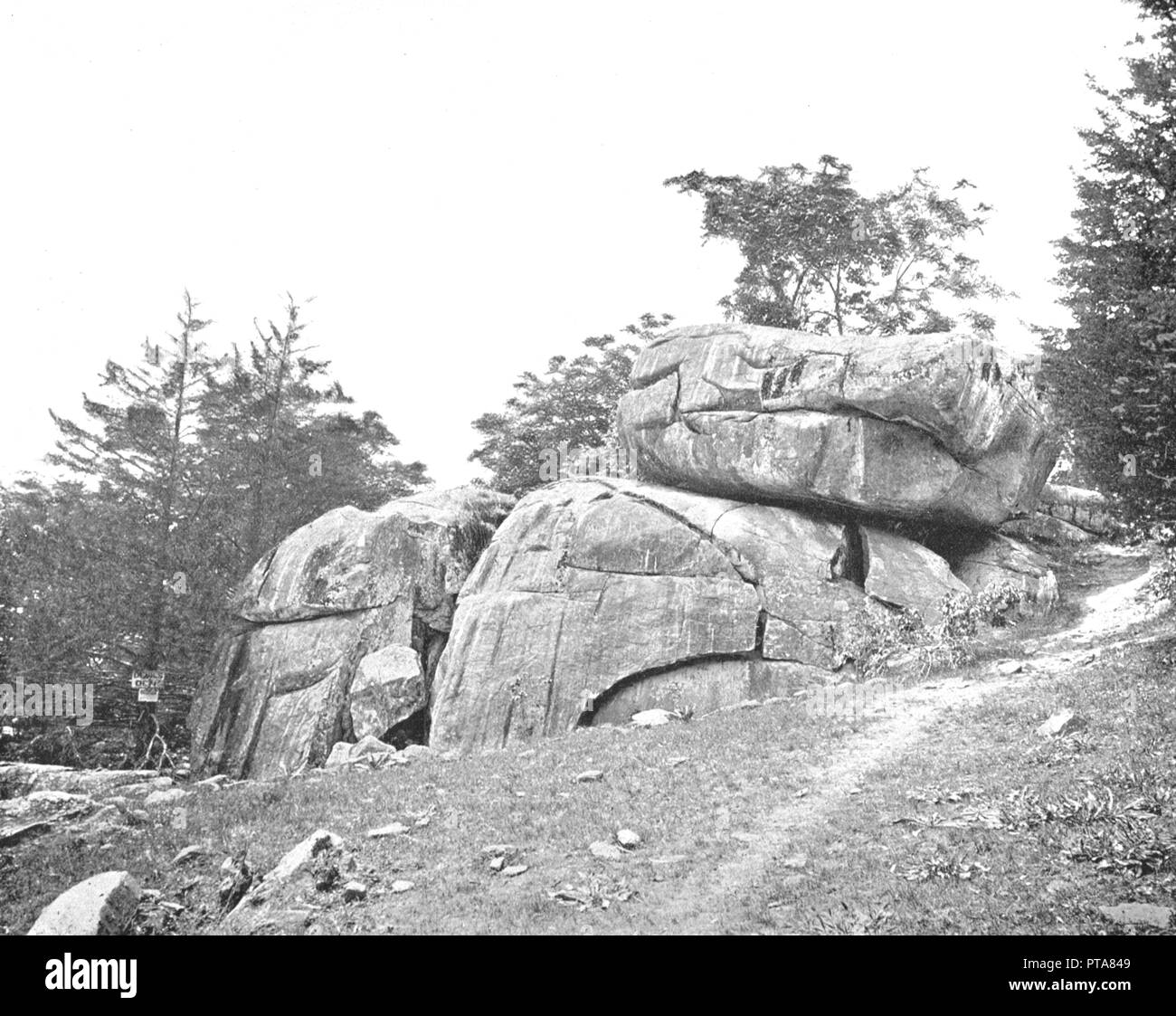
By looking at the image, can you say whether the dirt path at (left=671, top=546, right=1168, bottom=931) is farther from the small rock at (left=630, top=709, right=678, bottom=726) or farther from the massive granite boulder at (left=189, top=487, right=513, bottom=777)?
the massive granite boulder at (left=189, top=487, right=513, bottom=777)

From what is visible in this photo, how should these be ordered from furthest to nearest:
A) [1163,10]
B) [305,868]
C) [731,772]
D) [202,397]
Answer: [202,397] → [731,772] → [1163,10] → [305,868]

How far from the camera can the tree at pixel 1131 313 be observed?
1262 cm

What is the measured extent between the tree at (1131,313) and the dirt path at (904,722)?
14.9ft

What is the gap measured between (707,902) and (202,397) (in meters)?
27.5

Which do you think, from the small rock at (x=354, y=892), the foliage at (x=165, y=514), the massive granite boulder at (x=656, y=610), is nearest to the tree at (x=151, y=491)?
the foliage at (x=165, y=514)

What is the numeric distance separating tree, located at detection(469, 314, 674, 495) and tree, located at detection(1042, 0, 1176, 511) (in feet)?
73.3

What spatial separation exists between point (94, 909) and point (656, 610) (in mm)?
16172

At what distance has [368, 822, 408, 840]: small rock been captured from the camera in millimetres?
10633

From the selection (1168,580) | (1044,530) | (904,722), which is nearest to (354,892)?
(904,722)

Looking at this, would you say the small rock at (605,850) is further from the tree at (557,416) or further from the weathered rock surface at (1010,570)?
the tree at (557,416)

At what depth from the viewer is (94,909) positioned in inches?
316
